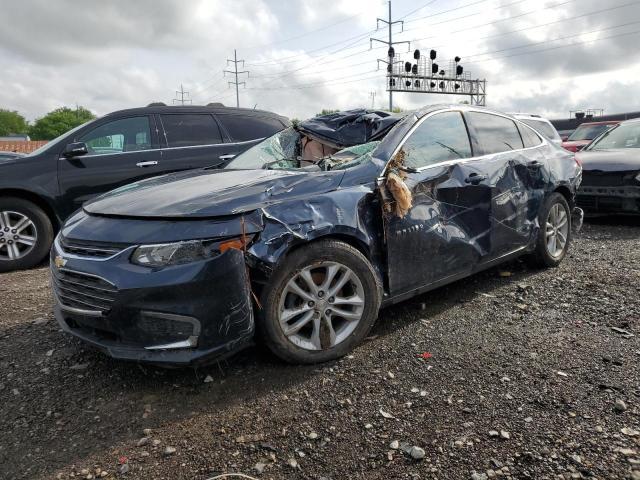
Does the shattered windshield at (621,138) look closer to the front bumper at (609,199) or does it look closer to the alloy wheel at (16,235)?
the front bumper at (609,199)

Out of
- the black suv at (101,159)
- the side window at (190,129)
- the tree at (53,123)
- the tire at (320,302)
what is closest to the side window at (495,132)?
the tire at (320,302)

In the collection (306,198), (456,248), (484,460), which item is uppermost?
(306,198)

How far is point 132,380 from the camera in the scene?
114 inches

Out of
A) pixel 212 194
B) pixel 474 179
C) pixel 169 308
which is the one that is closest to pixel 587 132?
pixel 474 179

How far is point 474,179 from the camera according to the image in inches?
149

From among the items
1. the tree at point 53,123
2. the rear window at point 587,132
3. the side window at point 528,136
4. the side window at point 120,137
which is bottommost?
the side window at point 528,136

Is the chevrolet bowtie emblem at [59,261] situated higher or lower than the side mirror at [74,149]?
lower

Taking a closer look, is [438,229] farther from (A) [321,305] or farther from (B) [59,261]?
(B) [59,261]

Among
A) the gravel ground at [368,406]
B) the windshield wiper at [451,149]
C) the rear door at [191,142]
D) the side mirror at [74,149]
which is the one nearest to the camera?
the gravel ground at [368,406]

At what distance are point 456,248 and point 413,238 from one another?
1.66 ft

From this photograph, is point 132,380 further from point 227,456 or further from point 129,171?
point 129,171

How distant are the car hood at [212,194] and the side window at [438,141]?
2.32 feet

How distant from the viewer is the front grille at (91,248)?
8.58 feet

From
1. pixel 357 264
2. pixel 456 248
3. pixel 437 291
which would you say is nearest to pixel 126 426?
pixel 357 264
